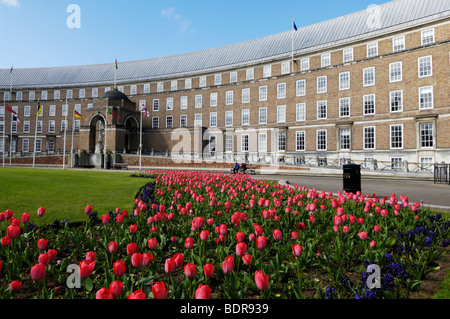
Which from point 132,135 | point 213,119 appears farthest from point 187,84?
point 132,135

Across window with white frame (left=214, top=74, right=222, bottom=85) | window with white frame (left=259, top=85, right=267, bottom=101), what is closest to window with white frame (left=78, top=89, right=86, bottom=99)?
window with white frame (left=214, top=74, right=222, bottom=85)

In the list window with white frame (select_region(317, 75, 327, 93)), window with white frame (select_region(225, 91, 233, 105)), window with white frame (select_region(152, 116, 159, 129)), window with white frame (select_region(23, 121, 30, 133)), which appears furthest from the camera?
window with white frame (select_region(23, 121, 30, 133))

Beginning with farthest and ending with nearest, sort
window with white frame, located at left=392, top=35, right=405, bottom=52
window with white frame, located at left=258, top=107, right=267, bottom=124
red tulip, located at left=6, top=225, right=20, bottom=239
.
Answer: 1. window with white frame, located at left=258, top=107, right=267, bottom=124
2. window with white frame, located at left=392, top=35, right=405, bottom=52
3. red tulip, located at left=6, top=225, right=20, bottom=239

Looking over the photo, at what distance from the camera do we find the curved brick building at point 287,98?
30.8m

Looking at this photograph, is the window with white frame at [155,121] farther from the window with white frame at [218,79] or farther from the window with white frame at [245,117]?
the window with white frame at [245,117]

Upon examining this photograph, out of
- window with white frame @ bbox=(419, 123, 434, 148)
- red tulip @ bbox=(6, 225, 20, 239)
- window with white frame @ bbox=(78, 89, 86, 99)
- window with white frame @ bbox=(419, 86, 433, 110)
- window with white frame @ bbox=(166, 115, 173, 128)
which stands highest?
window with white frame @ bbox=(78, 89, 86, 99)

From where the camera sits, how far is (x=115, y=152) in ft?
150

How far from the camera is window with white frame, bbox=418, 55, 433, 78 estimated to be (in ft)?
99.2

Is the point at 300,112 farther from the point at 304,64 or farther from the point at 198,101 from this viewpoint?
the point at 198,101

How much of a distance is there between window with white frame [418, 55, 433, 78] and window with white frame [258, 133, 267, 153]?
21443 mm

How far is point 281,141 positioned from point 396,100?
15871 millimetres

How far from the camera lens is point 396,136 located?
32125 mm

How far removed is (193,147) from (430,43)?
3714cm

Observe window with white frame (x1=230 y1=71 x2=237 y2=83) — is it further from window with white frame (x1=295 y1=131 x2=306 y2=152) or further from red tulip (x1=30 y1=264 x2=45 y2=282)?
red tulip (x1=30 y1=264 x2=45 y2=282)
